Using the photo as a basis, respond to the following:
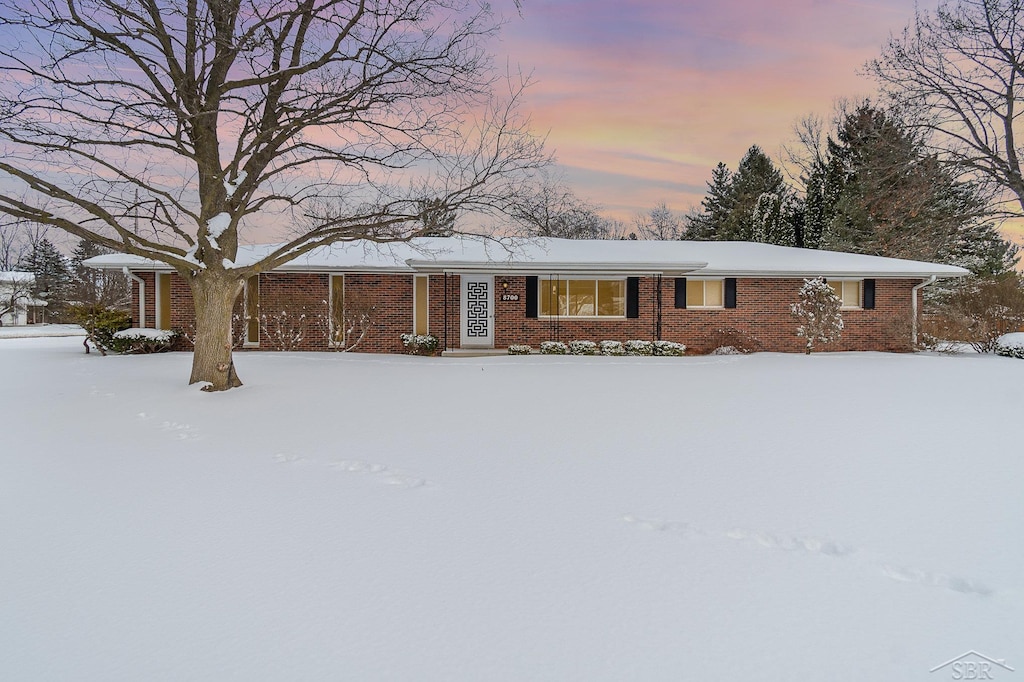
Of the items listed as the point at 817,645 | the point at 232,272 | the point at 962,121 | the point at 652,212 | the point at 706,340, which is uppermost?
the point at 652,212

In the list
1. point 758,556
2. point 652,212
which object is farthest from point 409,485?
point 652,212

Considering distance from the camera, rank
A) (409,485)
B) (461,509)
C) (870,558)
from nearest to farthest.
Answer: (870,558) < (461,509) < (409,485)

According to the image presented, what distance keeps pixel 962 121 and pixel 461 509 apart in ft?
66.7

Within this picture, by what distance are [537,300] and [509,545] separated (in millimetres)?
13535

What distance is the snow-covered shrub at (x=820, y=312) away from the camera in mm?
16375

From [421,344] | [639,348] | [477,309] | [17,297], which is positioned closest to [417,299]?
[421,344]

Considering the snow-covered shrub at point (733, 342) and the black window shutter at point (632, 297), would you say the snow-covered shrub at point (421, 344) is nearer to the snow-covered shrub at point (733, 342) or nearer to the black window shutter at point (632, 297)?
the black window shutter at point (632, 297)

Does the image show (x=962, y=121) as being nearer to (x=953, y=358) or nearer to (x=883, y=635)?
(x=953, y=358)

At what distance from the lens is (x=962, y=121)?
17.0 metres

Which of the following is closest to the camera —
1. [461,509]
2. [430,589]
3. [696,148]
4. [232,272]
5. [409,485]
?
[430,589]

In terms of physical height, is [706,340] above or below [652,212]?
below

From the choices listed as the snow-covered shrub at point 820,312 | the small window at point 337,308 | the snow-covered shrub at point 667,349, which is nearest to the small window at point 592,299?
the snow-covered shrub at point 667,349

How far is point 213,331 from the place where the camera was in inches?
382

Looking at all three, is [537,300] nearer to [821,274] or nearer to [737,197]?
[821,274]
